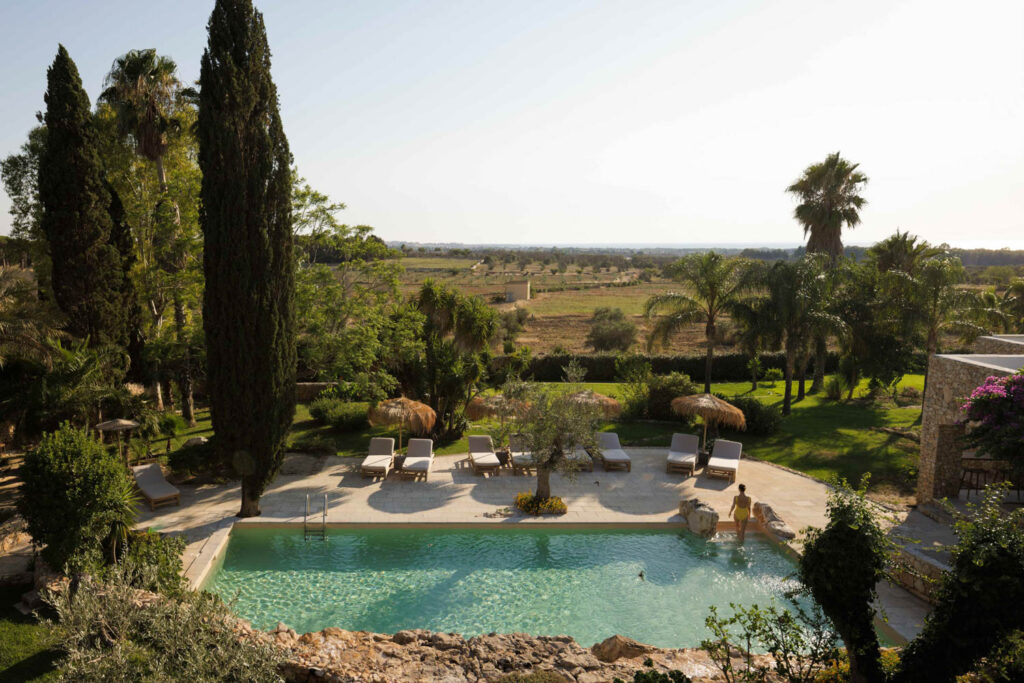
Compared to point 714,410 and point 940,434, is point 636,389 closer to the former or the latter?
point 714,410

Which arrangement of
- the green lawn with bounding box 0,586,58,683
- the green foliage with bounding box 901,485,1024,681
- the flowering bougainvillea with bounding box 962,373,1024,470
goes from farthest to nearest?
the flowering bougainvillea with bounding box 962,373,1024,470 < the green lawn with bounding box 0,586,58,683 < the green foliage with bounding box 901,485,1024,681

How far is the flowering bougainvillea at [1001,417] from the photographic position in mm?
8883

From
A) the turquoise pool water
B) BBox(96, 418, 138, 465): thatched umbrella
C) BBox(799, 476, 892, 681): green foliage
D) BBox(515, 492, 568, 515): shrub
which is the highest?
BBox(799, 476, 892, 681): green foliage

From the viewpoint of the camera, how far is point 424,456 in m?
16.7

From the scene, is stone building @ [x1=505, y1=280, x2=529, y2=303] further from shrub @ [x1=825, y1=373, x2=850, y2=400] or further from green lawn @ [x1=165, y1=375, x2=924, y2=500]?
green lawn @ [x1=165, y1=375, x2=924, y2=500]

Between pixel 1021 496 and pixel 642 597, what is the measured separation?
954cm

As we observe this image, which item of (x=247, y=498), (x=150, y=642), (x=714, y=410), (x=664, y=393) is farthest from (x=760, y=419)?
(x=150, y=642)

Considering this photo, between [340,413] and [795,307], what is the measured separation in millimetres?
16997

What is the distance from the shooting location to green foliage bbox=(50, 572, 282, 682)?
6164 millimetres

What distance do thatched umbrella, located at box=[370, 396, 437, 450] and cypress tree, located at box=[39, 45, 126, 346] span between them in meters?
7.91

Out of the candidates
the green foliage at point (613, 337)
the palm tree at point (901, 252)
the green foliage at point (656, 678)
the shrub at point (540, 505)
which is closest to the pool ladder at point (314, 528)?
the shrub at point (540, 505)

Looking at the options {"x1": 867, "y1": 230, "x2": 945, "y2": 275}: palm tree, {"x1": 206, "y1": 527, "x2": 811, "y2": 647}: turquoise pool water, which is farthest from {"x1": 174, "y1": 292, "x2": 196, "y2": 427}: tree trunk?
{"x1": 867, "y1": 230, "x2": 945, "y2": 275}: palm tree

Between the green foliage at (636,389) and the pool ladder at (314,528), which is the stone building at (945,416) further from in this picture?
the pool ladder at (314,528)

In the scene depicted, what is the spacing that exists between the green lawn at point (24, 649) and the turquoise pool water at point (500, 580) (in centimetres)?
270
